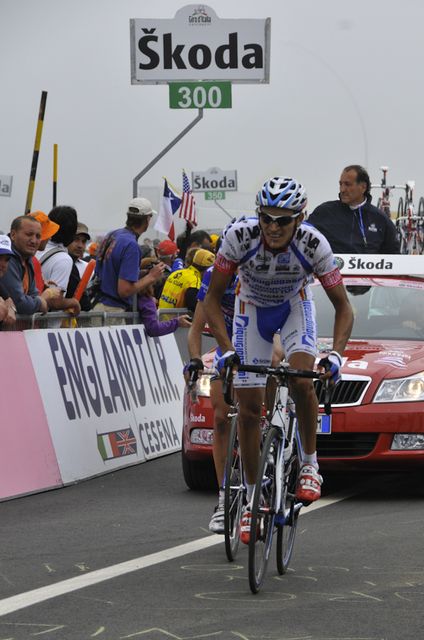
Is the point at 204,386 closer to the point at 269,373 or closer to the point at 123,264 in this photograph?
the point at 123,264

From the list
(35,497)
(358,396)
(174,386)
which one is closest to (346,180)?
(174,386)

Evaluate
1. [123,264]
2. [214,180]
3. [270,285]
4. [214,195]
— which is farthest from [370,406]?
[214,195]

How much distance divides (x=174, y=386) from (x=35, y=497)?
3.96 metres

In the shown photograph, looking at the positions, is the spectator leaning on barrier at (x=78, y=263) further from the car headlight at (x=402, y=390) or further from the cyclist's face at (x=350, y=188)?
the car headlight at (x=402, y=390)

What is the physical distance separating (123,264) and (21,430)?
2.90 metres

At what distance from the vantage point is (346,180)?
13.6 meters

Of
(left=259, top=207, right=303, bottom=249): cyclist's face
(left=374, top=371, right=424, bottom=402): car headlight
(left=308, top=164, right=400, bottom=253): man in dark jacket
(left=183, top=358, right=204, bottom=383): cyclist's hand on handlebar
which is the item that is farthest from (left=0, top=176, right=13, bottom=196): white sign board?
(left=259, top=207, right=303, bottom=249): cyclist's face

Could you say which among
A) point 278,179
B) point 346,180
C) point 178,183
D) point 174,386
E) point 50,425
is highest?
point 278,179

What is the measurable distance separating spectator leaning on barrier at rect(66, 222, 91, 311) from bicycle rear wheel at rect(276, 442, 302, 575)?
17.5 ft

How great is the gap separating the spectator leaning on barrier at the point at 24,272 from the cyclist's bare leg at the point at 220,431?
7.89 feet

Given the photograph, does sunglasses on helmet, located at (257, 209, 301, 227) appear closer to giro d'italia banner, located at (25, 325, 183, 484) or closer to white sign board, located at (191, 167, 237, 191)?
giro d'italia banner, located at (25, 325, 183, 484)

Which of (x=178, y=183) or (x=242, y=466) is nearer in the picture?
(x=242, y=466)

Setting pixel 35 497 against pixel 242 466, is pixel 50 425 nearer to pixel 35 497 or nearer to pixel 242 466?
pixel 35 497

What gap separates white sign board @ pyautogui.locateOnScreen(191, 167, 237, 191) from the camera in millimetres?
29594
